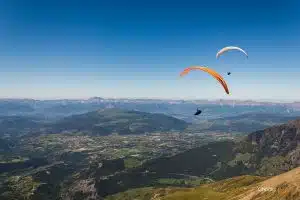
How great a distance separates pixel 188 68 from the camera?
76.7 m

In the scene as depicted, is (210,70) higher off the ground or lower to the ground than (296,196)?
higher

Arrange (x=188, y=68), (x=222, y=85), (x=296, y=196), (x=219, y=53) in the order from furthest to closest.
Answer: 1. (x=296, y=196)
2. (x=219, y=53)
3. (x=188, y=68)
4. (x=222, y=85)

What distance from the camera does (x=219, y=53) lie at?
83.0m

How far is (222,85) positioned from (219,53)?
604 inches

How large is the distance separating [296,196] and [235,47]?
150898 millimetres

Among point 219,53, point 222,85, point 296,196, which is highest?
point 219,53

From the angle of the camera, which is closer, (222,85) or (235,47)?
(222,85)

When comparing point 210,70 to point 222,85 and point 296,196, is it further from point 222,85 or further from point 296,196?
point 296,196

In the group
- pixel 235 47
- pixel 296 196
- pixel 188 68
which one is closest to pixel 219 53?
pixel 235 47

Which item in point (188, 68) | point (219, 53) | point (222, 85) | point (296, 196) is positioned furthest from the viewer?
point (296, 196)

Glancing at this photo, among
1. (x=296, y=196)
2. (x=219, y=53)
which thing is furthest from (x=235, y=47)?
(x=296, y=196)

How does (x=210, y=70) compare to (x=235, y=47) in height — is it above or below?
below

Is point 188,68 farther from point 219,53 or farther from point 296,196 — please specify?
point 296,196

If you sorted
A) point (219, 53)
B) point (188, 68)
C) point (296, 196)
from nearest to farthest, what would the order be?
point (188, 68) < point (219, 53) < point (296, 196)
